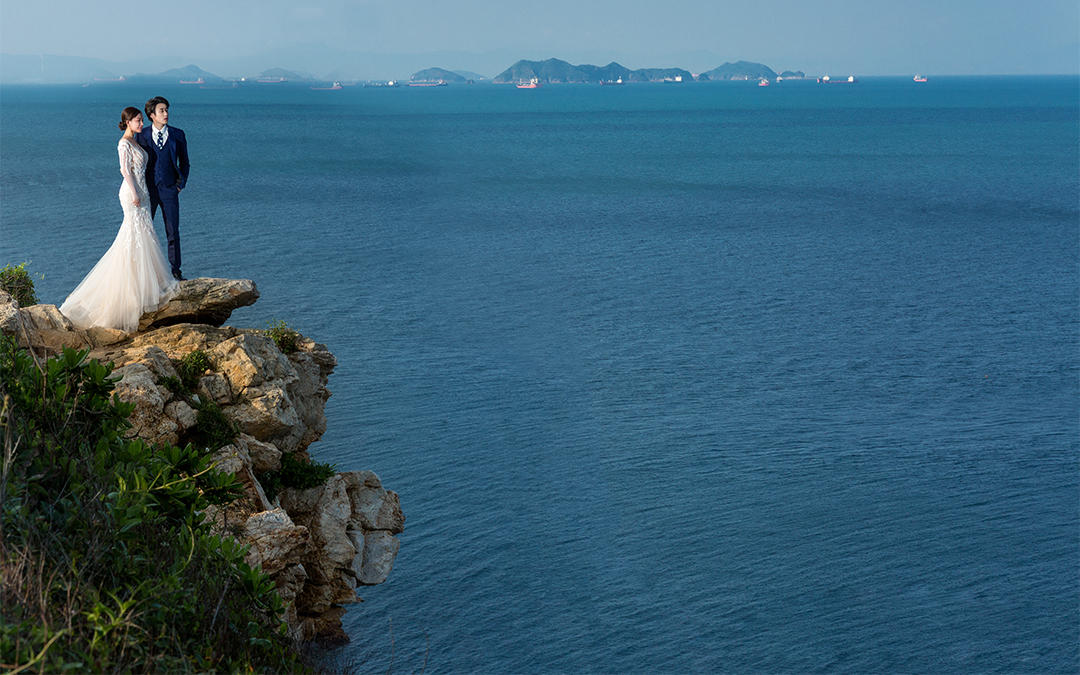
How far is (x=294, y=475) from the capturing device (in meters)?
20.8

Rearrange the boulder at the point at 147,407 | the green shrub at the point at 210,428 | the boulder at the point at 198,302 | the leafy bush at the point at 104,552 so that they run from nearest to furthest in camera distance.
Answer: the leafy bush at the point at 104,552
the boulder at the point at 147,407
the green shrub at the point at 210,428
the boulder at the point at 198,302

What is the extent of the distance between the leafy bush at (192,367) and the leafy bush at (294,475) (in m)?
2.43

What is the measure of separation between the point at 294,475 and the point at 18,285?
661 centimetres

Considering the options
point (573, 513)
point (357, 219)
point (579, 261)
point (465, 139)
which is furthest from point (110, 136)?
point (573, 513)

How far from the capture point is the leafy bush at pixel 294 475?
20375 mm

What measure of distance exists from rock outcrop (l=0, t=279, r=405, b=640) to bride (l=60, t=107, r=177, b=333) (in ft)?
1.10

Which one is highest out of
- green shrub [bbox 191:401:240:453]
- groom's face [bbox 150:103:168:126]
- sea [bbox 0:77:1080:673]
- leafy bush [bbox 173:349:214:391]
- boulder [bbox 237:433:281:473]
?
groom's face [bbox 150:103:168:126]

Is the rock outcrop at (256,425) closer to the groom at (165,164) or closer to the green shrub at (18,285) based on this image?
the groom at (165,164)

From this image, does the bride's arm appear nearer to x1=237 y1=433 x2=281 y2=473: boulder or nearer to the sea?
x1=237 y1=433 x2=281 y2=473: boulder

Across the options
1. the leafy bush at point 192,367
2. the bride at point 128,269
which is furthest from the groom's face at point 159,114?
the leafy bush at point 192,367

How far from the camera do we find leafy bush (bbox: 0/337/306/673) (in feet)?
28.2

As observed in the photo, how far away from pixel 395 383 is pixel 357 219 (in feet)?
123

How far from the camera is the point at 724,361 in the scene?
136 feet

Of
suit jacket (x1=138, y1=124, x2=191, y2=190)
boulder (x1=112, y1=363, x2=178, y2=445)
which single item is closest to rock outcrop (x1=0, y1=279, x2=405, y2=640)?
boulder (x1=112, y1=363, x2=178, y2=445)
